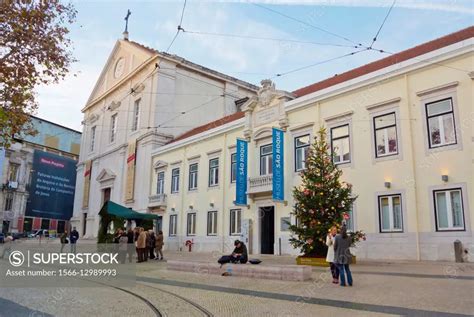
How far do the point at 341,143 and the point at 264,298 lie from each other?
13299 millimetres

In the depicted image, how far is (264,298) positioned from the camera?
29.9 feet

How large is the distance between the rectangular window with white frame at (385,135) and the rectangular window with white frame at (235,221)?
1017cm

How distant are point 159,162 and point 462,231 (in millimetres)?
24062

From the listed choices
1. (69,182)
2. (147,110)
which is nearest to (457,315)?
(147,110)

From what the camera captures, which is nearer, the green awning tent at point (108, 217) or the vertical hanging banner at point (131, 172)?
the green awning tent at point (108, 217)

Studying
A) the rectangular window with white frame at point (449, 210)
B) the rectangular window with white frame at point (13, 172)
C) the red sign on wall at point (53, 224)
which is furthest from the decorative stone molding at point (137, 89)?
the red sign on wall at point (53, 224)

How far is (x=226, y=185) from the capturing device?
90.1 ft

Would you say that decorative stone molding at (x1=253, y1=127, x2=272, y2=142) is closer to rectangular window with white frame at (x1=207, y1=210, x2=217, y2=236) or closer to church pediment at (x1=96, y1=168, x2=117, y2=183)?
rectangular window with white frame at (x1=207, y1=210, x2=217, y2=236)

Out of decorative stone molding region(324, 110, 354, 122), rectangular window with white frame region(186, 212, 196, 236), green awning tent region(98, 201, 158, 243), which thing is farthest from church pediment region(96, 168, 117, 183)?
decorative stone molding region(324, 110, 354, 122)

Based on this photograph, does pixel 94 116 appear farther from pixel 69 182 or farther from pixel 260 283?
pixel 260 283

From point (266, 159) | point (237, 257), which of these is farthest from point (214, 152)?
point (237, 257)

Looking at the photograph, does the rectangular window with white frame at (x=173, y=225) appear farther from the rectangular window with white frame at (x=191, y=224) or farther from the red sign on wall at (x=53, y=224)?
the red sign on wall at (x=53, y=224)

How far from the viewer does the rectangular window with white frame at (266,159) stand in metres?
24.7

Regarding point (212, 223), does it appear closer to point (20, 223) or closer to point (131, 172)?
point (131, 172)
